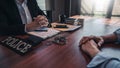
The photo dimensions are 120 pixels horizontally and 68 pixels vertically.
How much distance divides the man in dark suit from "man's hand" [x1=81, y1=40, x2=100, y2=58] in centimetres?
50

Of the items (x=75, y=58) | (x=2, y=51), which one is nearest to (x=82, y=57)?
(x=75, y=58)

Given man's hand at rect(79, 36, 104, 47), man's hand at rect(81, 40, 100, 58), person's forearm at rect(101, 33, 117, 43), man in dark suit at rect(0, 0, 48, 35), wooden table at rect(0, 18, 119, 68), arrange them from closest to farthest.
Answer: wooden table at rect(0, 18, 119, 68) → man's hand at rect(81, 40, 100, 58) → man's hand at rect(79, 36, 104, 47) → person's forearm at rect(101, 33, 117, 43) → man in dark suit at rect(0, 0, 48, 35)

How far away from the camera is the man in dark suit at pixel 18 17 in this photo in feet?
4.19

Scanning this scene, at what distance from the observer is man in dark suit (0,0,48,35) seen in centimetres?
128

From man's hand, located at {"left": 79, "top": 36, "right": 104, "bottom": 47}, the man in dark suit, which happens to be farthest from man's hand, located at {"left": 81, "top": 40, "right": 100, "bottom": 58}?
the man in dark suit

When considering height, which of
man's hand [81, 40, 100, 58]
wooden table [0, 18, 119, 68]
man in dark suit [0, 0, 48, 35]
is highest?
man in dark suit [0, 0, 48, 35]

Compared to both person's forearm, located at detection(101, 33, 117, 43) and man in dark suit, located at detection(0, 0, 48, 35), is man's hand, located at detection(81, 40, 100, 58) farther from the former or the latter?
man in dark suit, located at detection(0, 0, 48, 35)

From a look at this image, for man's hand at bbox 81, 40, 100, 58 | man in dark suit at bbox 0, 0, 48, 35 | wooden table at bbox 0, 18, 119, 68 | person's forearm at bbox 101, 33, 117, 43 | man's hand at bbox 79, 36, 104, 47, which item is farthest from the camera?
man in dark suit at bbox 0, 0, 48, 35

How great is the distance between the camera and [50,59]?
854mm

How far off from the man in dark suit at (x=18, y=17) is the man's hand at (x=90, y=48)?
19.8 inches

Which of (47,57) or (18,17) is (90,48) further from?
(18,17)

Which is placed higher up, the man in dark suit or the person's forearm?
Answer: the man in dark suit

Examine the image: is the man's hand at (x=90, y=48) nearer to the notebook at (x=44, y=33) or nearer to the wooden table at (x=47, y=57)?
the wooden table at (x=47, y=57)

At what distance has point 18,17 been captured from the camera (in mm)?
1497
